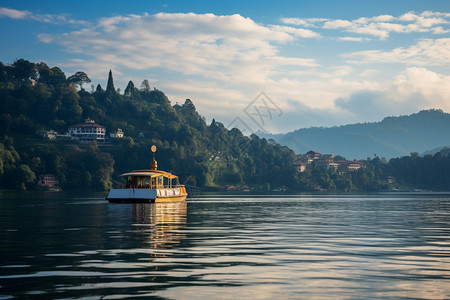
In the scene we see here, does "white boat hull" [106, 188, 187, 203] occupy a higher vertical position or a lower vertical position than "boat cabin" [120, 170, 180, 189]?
lower

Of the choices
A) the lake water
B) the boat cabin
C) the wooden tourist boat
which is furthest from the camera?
the boat cabin

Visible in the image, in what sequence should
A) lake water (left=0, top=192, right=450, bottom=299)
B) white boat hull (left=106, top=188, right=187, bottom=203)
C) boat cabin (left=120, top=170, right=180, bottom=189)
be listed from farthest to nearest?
boat cabin (left=120, top=170, right=180, bottom=189) → white boat hull (left=106, top=188, right=187, bottom=203) → lake water (left=0, top=192, right=450, bottom=299)

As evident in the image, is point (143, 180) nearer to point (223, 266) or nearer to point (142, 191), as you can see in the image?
point (142, 191)

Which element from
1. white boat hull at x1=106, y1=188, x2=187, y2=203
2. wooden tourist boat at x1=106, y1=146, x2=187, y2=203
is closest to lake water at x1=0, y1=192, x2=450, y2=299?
white boat hull at x1=106, y1=188, x2=187, y2=203

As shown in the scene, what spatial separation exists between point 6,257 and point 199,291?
35.5 feet

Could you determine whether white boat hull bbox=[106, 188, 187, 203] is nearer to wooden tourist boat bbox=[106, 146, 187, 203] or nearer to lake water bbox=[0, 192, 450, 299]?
wooden tourist boat bbox=[106, 146, 187, 203]

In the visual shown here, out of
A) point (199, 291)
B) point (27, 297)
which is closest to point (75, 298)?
point (27, 297)

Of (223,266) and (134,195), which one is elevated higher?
(134,195)

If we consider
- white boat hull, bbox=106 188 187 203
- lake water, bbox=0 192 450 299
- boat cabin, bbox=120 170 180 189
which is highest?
boat cabin, bbox=120 170 180 189

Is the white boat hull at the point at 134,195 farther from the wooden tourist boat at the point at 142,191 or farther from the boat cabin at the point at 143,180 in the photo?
the boat cabin at the point at 143,180

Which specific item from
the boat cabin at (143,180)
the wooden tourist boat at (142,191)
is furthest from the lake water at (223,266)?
the boat cabin at (143,180)

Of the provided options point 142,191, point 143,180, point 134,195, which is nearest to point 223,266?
point 142,191

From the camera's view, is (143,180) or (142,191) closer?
(142,191)

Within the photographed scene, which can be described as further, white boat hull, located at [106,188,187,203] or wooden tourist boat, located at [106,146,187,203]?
wooden tourist boat, located at [106,146,187,203]
